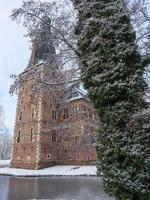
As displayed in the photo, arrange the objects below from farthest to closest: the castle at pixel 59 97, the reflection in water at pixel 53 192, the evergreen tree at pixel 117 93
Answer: the reflection in water at pixel 53 192 → the castle at pixel 59 97 → the evergreen tree at pixel 117 93

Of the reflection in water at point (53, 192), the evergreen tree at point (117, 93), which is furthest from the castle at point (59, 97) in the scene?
the reflection in water at point (53, 192)

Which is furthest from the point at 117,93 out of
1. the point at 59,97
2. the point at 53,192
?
the point at 53,192

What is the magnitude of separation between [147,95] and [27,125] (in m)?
31.1

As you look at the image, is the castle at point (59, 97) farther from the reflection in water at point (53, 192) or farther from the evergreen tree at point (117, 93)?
the reflection in water at point (53, 192)

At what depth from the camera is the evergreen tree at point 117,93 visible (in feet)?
18.9

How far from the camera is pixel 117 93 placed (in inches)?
252

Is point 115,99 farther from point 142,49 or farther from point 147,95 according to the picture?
point 142,49

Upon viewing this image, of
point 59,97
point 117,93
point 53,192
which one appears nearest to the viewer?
point 117,93

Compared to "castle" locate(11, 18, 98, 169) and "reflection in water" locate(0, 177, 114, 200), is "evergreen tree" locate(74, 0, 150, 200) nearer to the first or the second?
"castle" locate(11, 18, 98, 169)

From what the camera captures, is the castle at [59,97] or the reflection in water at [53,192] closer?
the castle at [59,97]

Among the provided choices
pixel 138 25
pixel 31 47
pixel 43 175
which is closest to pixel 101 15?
pixel 138 25

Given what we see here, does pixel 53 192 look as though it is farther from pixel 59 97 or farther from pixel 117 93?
pixel 117 93

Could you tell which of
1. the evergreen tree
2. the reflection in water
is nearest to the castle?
the evergreen tree

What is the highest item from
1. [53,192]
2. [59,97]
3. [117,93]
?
[59,97]
